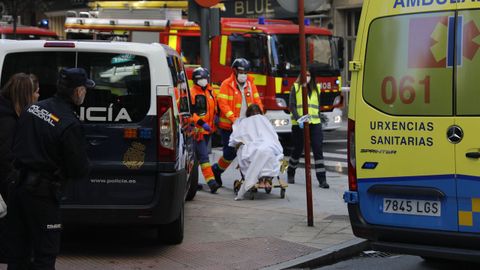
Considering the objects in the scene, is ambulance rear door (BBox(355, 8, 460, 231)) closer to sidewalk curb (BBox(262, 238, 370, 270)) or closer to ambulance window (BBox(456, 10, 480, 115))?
ambulance window (BBox(456, 10, 480, 115))

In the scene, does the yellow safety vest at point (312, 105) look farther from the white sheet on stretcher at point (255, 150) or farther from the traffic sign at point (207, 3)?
the traffic sign at point (207, 3)

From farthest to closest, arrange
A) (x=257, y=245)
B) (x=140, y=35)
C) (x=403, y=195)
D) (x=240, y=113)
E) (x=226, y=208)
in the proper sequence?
(x=140, y=35) → (x=240, y=113) → (x=226, y=208) → (x=257, y=245) → (x=403, y=195)

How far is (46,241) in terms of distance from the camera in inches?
202

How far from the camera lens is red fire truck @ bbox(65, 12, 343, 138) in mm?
16688

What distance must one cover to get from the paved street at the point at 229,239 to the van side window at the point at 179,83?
1320 millimetres

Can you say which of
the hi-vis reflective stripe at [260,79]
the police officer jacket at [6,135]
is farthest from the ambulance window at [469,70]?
the hi-vis reflective stripe at [260,79]

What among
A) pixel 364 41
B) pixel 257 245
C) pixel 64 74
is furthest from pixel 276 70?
pixel 64 74

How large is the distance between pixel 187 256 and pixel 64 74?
8.80 ft

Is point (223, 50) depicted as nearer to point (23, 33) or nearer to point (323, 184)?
point (323, 184)

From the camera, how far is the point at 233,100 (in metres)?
11.3

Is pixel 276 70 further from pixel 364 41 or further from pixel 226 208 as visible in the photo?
pixel 364 41

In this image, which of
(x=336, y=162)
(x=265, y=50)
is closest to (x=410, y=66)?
(x=336, y=162)

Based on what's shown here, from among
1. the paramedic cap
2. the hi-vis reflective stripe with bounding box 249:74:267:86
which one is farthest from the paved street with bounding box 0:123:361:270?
the hi-vis reflective stripe with bounding box 249:74:267:86

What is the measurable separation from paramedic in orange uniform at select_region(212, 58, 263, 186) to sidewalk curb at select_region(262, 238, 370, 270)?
3.65 m
